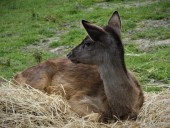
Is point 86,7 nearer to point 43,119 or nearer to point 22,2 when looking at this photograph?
point 22,2

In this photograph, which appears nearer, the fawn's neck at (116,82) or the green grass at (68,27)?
the fawn's neck at (116,82)

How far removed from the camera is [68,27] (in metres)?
16.5

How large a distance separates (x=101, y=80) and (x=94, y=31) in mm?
878

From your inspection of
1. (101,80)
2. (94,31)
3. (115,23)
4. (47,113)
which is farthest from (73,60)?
(47,113)

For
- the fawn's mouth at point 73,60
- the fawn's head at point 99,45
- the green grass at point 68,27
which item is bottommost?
the green grass at point 68,27

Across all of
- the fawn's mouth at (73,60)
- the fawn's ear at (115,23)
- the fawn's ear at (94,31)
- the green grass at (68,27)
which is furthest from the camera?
the green grass at (68,27)

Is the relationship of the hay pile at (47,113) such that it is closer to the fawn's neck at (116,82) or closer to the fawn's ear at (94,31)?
the fawn's neck at (116,82)

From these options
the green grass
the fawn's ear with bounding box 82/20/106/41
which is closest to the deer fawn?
the fawn's ear with bounding box 82/20/106/41

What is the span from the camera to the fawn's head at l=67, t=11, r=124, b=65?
7531mm

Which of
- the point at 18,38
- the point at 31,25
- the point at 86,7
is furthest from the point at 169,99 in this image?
the point at 86,7

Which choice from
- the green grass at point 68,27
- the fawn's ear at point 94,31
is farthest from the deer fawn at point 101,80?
the green grass at point 68,27

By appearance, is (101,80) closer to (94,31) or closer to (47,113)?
(94,31)

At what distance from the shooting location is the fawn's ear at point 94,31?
7.44m

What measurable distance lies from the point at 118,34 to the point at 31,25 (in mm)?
9819
